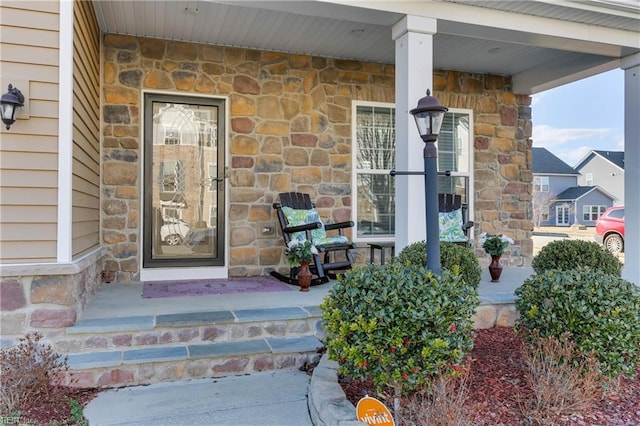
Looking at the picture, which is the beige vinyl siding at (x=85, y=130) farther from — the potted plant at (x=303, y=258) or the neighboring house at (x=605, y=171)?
the neighboring house at (x=605, y=171)

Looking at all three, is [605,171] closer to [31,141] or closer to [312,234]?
[312,234]

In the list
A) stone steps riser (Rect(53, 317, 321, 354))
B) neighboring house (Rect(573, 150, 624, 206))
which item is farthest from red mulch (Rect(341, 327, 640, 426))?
neighboring house (Rect(573, 150, 624, 206))

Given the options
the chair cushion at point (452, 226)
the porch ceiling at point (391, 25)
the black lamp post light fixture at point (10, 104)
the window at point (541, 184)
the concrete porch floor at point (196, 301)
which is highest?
the window at point (541, 184)

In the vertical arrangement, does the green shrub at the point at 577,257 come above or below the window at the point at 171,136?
below

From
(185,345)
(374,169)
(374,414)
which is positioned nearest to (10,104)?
(185,345)

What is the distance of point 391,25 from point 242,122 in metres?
Result: 1.88

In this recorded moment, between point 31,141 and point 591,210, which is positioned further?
point 591,210

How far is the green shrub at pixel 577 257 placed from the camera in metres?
3.54

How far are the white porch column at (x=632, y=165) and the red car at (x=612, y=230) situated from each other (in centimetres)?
678

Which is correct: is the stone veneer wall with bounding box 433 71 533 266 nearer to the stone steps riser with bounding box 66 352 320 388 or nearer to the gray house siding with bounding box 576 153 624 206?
the stone steps riser with bounding box 66 352 320 388

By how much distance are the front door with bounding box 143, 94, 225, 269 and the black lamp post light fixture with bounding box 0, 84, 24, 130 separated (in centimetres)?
190

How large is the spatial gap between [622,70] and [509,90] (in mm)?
1440

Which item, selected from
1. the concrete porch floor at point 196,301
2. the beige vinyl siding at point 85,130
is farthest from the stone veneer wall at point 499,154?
the beige vinyl siding at point 85,130

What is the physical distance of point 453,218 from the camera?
506 cm
